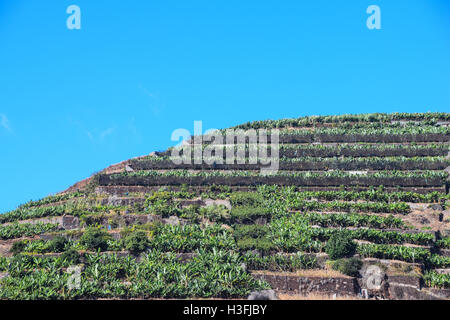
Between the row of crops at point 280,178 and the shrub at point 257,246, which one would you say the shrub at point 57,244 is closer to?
the shrub at point 257,246

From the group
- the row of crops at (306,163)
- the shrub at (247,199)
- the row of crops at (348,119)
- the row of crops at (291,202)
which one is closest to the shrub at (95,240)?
the row of crops at (291,202)

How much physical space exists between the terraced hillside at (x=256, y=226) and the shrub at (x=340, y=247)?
0.34ft

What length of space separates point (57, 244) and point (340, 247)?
20.3 m

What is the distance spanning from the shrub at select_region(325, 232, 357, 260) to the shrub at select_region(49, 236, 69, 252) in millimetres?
A: 19156

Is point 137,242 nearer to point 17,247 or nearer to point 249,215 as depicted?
point 17,247

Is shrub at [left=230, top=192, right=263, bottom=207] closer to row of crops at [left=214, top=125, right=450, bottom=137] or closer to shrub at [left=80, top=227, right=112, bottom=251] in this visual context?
shrub at [left=80, top=227, right=112, bottom=251]

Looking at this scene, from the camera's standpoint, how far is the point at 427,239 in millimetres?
45375

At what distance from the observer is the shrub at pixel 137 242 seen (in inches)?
1738

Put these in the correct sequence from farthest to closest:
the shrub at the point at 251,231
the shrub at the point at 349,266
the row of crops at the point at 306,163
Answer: the row of crops at the point at 306,163 < the shrub at the point at 251,231 < the shrub at the point at 349,266

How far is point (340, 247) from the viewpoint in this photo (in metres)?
43.3

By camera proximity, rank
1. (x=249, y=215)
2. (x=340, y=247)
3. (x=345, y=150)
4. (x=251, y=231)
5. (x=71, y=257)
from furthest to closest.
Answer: (x=345, y=150)
(x=249, y=215)
(x=251, y=231)
(x=340, y=247)
(x=71, y=257)

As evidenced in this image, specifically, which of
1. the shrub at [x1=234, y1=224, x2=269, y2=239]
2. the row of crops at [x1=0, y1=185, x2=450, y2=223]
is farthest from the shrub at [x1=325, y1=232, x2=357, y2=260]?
the row of crops at [x1=0, y1=185, x2=450, y2=223]

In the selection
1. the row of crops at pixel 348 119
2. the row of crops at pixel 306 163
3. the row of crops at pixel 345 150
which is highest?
the row of crops at pixel 348 119

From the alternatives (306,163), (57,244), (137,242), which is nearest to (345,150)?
(306,163)
